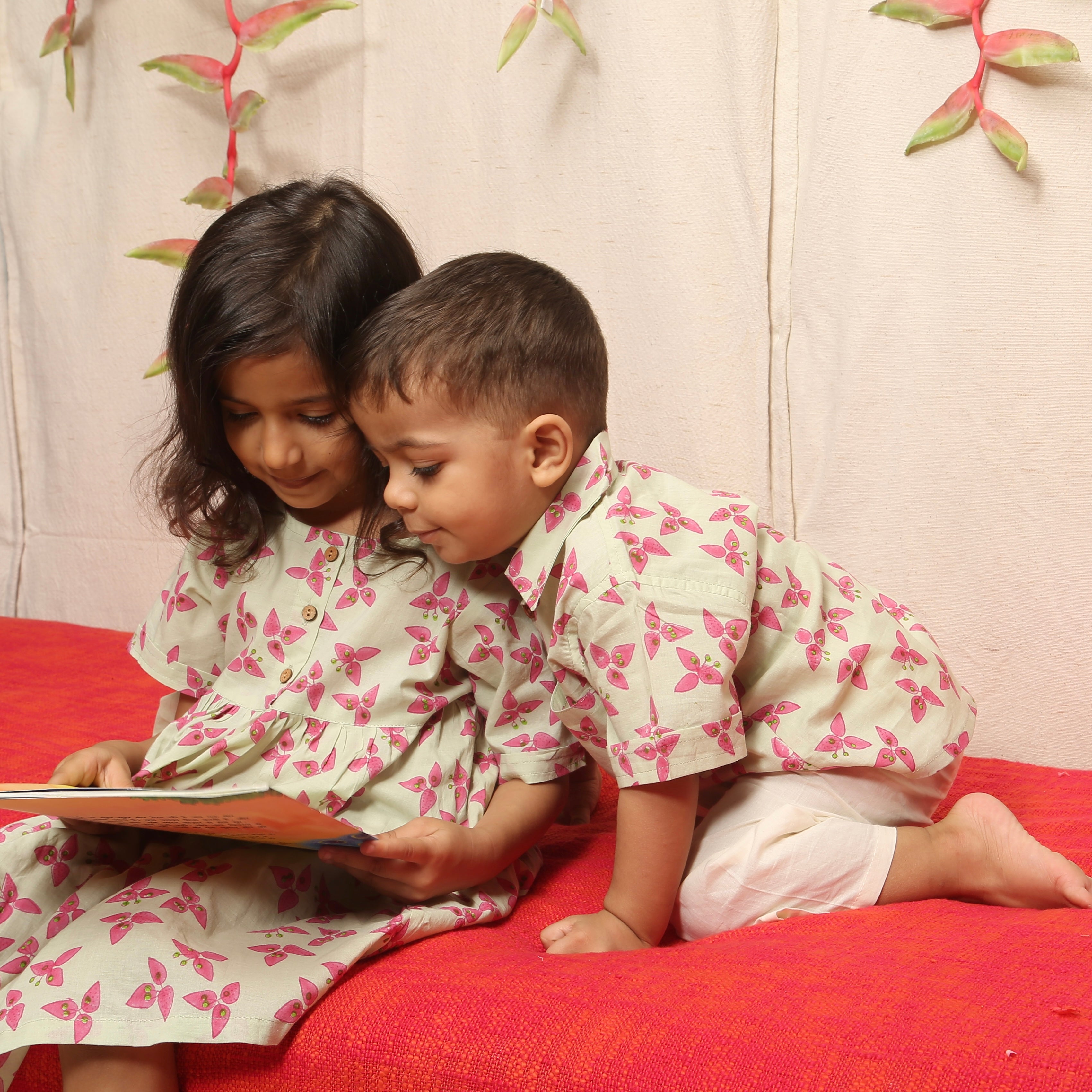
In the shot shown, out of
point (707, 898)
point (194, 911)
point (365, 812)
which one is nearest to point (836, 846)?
point (707, 898)

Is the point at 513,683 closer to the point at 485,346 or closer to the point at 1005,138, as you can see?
the point at 485,346

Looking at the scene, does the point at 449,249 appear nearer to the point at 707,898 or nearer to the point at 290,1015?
the point at 707,898

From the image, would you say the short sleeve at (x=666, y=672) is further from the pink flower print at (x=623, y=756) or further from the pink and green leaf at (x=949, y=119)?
the pink and green leaf at (x=949, y=119)

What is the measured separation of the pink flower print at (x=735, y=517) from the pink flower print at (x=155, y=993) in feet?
1.70

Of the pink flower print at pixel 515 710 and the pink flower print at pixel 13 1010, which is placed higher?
the pink flower print at pixel 515 710

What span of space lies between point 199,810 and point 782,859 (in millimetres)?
443

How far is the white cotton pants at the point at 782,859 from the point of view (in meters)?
0.82

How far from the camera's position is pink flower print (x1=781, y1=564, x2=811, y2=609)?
2.94ft

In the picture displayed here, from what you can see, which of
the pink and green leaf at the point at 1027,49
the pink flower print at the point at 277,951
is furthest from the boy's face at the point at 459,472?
the pink and green leaf at the point at 1027,49

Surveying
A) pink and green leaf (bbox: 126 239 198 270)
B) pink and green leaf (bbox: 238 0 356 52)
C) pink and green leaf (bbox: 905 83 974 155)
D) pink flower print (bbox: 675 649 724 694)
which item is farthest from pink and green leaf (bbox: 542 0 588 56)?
pink flower print (bbox: 675 649 724 694)

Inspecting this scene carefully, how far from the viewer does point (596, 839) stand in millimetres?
1041

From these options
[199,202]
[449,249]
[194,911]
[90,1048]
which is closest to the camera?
[90,1048]

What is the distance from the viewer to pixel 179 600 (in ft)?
3.34

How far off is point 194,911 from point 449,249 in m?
1.13
